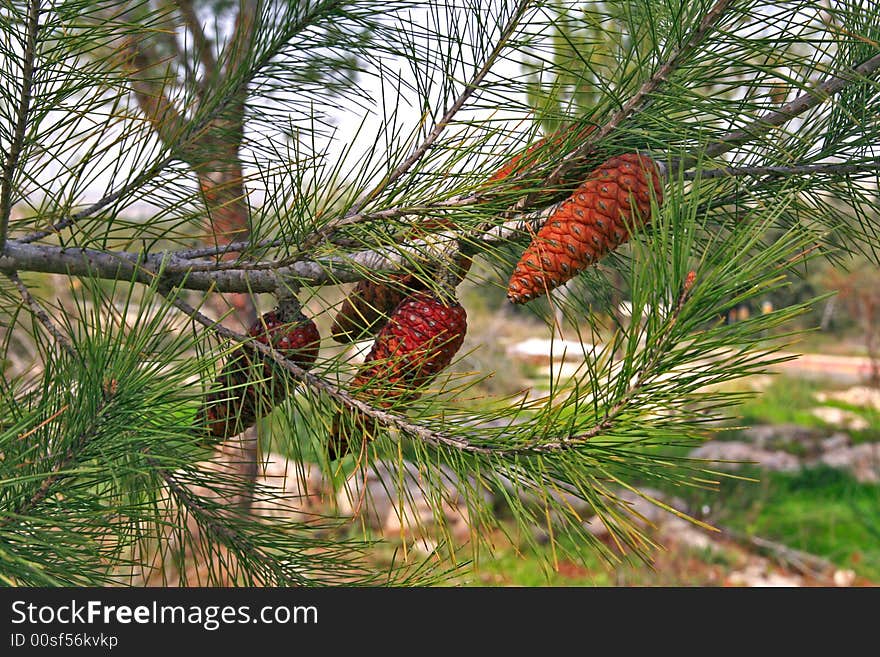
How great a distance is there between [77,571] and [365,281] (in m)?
0.31

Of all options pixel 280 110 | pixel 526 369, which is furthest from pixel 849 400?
pixel 280 110

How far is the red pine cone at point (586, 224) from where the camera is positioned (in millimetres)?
493

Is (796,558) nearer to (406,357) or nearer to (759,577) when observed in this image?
(759,577)

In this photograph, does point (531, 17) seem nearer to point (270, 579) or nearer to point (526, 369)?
point (270, 579)

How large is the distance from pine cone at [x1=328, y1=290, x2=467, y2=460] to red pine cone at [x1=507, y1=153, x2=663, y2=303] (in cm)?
6

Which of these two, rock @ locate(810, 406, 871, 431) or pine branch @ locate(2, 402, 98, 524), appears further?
rock @ locate(810, 406, 871, 431)

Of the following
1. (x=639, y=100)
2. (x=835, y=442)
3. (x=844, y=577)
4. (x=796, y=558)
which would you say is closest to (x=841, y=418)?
(x=835, y=442)

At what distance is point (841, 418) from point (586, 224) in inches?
251

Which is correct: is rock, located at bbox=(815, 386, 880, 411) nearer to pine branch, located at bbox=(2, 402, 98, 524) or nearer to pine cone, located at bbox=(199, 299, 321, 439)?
pine cone, located at bbox=(199, 299, 321, 439)

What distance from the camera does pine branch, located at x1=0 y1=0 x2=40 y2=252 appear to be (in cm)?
56

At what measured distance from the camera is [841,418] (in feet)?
19.4

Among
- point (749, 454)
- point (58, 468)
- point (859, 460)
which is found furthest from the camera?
point (749, 454)

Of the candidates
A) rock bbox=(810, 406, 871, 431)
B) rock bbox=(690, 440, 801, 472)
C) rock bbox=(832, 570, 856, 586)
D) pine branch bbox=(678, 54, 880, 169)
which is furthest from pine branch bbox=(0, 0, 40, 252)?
rock bbox=(810, 406, 871, 431)

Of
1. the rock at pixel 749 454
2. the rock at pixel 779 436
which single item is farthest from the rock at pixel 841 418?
the rock at pixel 749 454
